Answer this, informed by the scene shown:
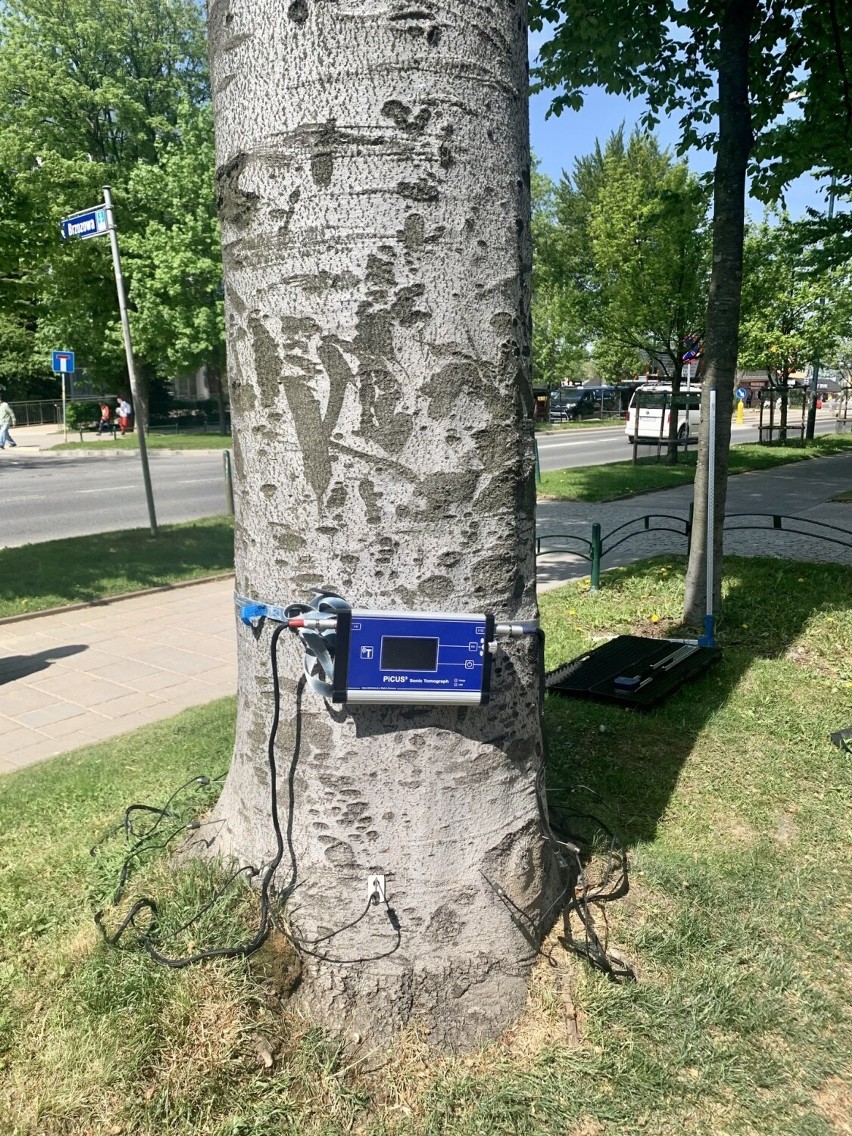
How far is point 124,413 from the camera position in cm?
3694

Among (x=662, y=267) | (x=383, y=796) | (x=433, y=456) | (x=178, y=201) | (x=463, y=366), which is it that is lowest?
(x=383, y=796)

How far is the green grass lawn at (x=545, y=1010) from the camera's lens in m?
2.17

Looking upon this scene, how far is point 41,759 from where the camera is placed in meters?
4.89

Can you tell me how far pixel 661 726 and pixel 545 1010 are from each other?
2.47 meters

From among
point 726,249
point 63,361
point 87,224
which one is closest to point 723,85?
point 726,249

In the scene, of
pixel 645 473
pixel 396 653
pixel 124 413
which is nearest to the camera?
pixel 396 653

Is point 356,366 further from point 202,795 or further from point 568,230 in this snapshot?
point 568,230

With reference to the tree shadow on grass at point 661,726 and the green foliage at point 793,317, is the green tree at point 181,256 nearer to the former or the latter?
the green foliage at point 793,317

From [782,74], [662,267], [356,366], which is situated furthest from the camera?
[662,267]

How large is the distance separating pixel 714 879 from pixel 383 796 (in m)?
1.48

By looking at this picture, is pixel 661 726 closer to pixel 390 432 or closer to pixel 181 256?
pixel 390 432

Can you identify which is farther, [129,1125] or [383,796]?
[383,796]

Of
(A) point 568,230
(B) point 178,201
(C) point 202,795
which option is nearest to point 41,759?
(C) point 202,795

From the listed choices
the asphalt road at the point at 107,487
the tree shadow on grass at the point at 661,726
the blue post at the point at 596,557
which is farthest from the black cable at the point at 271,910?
the asphalt road at the point at 107,487
